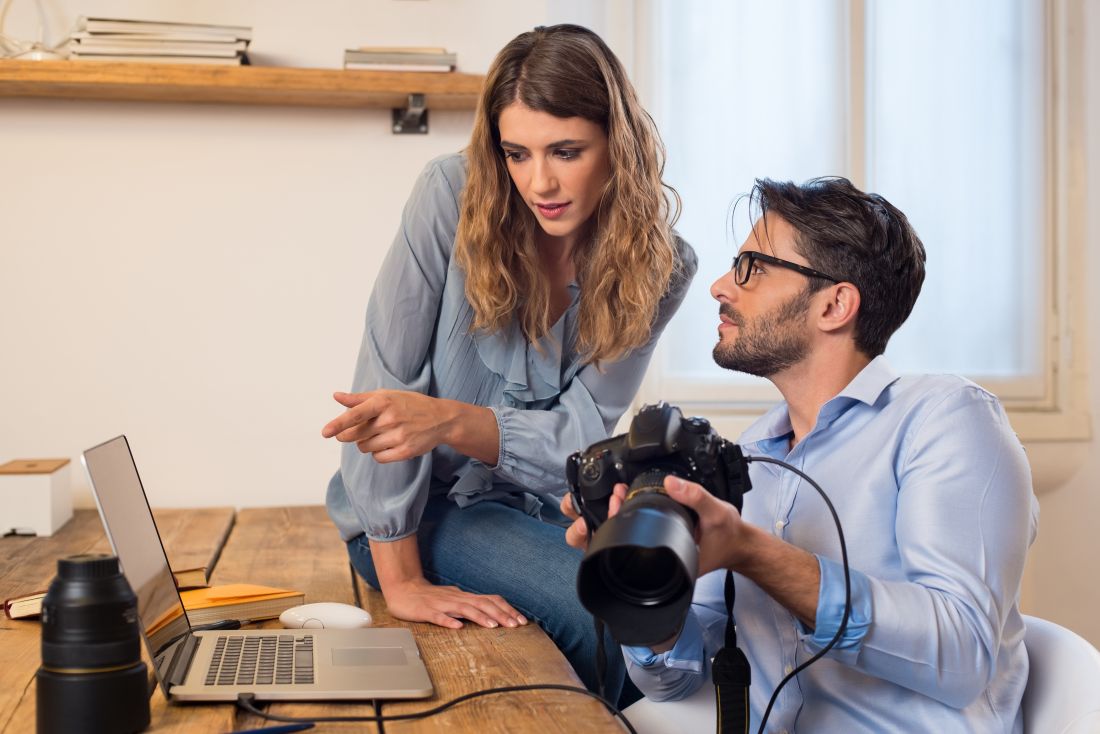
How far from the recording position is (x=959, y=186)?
2.84 metres

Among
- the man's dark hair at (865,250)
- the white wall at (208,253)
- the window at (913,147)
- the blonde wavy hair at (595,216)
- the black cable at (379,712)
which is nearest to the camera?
the black cable at (379,712)

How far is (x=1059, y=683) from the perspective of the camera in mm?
1035

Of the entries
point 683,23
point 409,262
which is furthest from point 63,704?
point 683,23

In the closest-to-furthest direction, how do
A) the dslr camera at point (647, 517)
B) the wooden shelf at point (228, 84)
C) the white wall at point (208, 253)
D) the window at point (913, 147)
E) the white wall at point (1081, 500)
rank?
the dslr camera at point (647, 517) < the wooden shelf at point (228, 84) < the white wall at point (208, 253) < the window at point (913, 147) < the white wall at point (1081, 500)

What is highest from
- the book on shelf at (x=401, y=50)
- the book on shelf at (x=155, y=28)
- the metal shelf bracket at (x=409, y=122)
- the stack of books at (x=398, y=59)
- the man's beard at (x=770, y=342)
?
the book on shelf at (x=155, y=28)

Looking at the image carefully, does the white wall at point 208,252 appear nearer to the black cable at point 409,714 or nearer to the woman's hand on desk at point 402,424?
the woman's hand on desk at point 402,424

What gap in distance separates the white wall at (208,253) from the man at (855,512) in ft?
3.96

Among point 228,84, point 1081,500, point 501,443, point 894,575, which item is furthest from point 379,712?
point 1081,500

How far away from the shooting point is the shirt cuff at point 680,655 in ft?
3.92

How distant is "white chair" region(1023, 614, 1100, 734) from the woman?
569 mm

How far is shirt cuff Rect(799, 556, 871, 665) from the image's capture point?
98cm

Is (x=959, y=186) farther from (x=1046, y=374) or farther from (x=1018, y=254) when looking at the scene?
(x=1046, y=374)

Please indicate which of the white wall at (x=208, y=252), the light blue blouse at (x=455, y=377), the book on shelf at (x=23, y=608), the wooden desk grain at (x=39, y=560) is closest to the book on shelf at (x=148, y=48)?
the white wall at (x=208, y=252)

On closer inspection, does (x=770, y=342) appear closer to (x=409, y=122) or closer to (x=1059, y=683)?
(x=1059, y=683)
